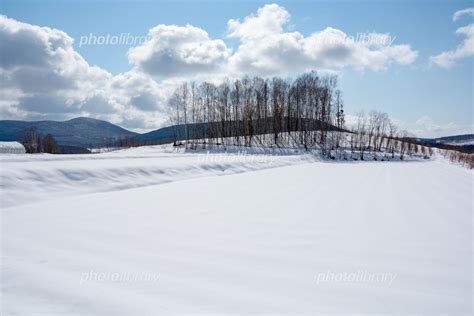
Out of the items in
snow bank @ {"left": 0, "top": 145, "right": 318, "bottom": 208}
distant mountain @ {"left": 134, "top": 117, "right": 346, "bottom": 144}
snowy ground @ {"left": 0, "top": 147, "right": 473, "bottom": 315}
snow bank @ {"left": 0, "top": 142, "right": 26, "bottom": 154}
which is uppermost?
distant mountain @ {"left": 134, "top": 117, "right": 346, "bottom": 144}

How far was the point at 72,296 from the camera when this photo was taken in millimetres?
2750

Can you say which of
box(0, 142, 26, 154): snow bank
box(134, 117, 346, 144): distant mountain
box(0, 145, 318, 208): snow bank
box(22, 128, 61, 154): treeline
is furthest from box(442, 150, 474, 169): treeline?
box(22, 128, 61, 154): treeline

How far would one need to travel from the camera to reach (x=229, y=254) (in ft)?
12.9

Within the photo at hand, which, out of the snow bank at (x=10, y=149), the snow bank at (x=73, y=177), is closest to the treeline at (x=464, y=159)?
the snow bank at (x=73, y=177)

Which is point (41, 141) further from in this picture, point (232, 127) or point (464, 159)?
point (464, 159)

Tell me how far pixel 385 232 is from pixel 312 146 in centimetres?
3735

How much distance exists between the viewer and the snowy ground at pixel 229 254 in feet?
8.90

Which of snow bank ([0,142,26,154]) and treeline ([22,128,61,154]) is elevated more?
treeline ([22,128,61,154])

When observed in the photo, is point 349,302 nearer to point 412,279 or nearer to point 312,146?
point 412,279

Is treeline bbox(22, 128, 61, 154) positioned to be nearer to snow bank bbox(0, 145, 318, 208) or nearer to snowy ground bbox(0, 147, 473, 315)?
snow bank bbox(0, 145, 318, 208)

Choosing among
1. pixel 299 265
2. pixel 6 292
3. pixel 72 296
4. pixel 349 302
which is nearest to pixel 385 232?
pixel 299 265

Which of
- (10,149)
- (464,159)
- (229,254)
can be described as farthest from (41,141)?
(464,159)

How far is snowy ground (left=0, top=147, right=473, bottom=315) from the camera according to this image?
271cm

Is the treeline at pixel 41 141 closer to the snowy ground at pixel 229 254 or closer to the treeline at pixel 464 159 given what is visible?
the snowy ground at pixel 229 254
